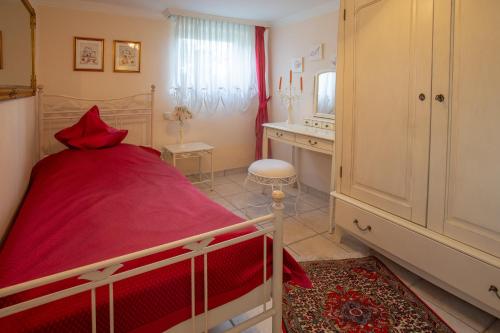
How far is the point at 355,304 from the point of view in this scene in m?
1.94

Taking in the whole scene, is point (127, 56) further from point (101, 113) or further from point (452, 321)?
point (452, 321)

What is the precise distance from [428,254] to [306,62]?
269 cm

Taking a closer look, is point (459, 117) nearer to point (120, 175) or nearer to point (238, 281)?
point (238, 281)

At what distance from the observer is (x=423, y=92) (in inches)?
74.8

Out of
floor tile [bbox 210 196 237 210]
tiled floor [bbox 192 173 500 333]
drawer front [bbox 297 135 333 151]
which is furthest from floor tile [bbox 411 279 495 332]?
floor tile [bbox 210 196 237 210]

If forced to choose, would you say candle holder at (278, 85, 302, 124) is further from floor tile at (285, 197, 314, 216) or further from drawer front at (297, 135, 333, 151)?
floor tile at (285, 197, 314, 216)

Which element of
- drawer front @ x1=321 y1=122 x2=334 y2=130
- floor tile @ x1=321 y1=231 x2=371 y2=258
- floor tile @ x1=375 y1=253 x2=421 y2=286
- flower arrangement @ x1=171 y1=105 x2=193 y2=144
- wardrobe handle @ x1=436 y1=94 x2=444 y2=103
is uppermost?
flower arrangement @ x1=171 y1=105 x2=193 y2=144

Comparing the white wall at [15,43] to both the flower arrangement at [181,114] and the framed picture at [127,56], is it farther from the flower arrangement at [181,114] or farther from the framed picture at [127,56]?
the flower arrangement at [181,114]

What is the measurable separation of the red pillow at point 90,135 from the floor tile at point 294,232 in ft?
6.00

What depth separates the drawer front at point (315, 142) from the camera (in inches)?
115

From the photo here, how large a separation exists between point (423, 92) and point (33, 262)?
2.10m

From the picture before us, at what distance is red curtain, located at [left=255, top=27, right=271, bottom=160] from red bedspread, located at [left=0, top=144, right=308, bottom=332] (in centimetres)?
250

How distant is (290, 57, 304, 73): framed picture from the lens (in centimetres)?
398

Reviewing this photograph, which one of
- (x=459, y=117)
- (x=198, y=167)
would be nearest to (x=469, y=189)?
(x=459, y=117)
